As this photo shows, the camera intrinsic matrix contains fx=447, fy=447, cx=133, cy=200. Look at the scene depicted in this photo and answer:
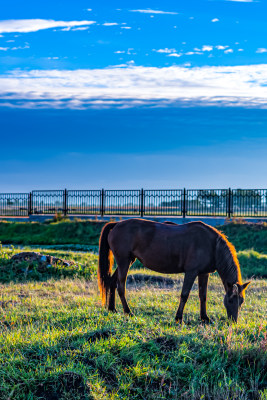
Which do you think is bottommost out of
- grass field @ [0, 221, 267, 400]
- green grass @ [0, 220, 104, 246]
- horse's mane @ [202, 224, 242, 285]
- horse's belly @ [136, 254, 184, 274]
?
green grass @ [0, 220, 104, 246]

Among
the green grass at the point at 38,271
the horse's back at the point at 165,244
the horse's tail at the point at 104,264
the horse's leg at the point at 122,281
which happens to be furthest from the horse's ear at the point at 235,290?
the green grass at the point at 38,271

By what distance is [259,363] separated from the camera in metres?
5.86

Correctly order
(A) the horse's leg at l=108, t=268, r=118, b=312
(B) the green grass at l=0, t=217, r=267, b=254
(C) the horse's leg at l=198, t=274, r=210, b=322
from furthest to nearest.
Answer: (B) the green grass at l=0, t=217, r=267, b=254
(A) the horse's leg at l=108, t=268, r=118, b=312
(C) the horse's leg at l=198, t=274, r=210, b=322

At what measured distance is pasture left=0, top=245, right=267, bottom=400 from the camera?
16.5 ft

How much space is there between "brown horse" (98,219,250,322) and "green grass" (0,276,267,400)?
52cm

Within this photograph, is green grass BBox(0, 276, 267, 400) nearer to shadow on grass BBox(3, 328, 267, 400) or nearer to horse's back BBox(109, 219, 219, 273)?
shadow on grass BBox(3, 328, 267, 400)

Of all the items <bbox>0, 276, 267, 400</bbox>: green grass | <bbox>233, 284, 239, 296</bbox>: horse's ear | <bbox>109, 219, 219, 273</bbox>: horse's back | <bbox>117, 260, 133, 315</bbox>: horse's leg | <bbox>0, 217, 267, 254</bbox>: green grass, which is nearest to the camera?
<bbox>0, 276, 267, 400</bbox>: green grass

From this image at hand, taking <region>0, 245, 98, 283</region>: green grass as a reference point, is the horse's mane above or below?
above

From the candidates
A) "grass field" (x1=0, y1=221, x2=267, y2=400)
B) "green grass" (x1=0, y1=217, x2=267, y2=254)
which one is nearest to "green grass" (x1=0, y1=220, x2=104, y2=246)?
Answer: "green grass" (x1=0, y1=217, x2=267, y2=254)

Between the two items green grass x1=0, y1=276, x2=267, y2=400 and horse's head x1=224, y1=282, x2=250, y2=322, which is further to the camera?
horse's head x1=224, y1=282, x2=250, y2=322

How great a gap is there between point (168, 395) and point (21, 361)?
5.88 ft

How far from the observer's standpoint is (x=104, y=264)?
859 cm

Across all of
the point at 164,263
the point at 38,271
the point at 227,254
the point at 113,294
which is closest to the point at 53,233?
the point at 38,271

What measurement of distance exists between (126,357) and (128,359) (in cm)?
4
